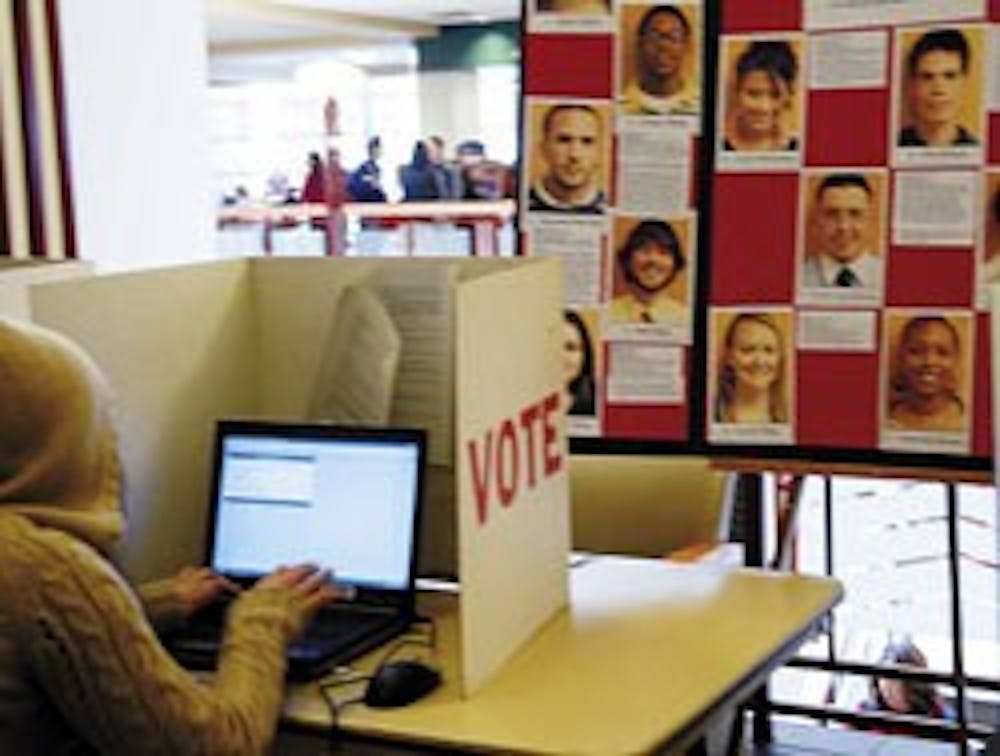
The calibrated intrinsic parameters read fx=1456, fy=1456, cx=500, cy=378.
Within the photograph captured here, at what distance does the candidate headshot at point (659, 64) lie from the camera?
2.67 meters

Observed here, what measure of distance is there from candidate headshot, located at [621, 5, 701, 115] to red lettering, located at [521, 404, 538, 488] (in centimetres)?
92

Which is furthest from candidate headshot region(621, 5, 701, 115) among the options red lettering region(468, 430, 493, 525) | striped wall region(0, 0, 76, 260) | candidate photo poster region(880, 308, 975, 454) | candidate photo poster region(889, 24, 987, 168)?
striped wall region(0, 0, 76, 260)

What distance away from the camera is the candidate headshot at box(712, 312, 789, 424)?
2.64 m

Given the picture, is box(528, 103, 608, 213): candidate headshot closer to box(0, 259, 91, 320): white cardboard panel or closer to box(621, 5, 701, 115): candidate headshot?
box(621, 5, 701, 115): candidate headshot

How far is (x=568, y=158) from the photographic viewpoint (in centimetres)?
277

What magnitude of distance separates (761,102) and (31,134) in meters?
2.23

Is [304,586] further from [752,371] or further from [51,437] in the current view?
[752,371]

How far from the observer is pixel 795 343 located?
263 centimetres

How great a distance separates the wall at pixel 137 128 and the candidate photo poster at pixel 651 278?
1.98m

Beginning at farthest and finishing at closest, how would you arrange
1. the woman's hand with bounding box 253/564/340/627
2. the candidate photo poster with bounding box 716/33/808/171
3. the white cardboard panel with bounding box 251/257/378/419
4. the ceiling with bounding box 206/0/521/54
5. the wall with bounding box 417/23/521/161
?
the wall with bounding box 417/23/521/161 < the ceiling with bounding box 206/0/521/54 < the candidate photo poster with bounding box 716/33/808/171 < the white cardboard panel with bounding box 251/257/378/419 < the woman's hand with bounding box 253/564/340/627

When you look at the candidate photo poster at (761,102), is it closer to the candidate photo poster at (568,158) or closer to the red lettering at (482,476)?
the candidate photo poster at (568,158)

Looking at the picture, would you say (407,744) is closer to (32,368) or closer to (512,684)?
(512,684)

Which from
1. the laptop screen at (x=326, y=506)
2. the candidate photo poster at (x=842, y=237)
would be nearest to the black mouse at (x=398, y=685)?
the laptop screen at (x=326, y=506)

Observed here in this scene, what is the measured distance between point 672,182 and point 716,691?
1.19 metres
